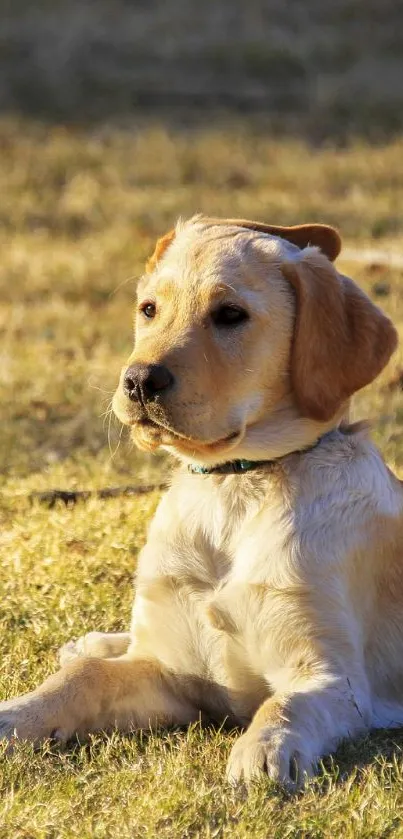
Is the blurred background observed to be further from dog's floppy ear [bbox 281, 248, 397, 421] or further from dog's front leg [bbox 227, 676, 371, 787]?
dog's front leg [bbox 227, 676, 371, 787]

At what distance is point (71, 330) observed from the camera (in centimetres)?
1045

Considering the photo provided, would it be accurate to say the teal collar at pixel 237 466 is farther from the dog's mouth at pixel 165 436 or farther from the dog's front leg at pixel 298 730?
the dog's front leg at pixel 298 730

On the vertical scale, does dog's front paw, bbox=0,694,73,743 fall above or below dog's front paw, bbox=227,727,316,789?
below

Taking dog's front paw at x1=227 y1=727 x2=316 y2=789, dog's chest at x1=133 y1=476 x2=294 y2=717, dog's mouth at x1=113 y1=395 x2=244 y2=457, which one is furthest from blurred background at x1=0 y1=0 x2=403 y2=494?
dog's front paw at x1=227 y1=727 x2=316 y2=789

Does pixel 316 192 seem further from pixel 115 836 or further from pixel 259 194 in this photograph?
pixel 115 836

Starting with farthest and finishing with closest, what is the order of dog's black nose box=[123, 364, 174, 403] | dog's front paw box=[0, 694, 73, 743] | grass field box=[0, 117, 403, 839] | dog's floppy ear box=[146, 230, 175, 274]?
dog's floppy ear box=[146, 230, 175, 274]
dog's front paw box=[0, 694, 73, 743]
dog's black nose box=[123, 364, 174, 403]
grass field box=[0, 117, 403, 839]

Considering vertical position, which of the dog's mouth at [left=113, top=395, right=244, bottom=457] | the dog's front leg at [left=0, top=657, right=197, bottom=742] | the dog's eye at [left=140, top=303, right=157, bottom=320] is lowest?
the dog's front leg at [left=0, top=657, right=197, bottom=742]

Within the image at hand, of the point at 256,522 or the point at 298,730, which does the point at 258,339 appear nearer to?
the point at 256,522

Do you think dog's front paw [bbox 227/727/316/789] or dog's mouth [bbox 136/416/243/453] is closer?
dog's front paw [bbox 227/727/316/789]

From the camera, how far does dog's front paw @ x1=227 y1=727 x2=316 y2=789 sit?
11.9 ft

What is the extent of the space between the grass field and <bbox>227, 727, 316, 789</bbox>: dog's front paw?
0.05 meters

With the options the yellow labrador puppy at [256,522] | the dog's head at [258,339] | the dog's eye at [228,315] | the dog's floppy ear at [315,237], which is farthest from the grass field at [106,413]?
the dog's floppy ear at [315,237]

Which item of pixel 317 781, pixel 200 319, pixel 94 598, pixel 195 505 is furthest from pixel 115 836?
pixel 94 598

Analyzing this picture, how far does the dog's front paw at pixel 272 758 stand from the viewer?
143 inches
